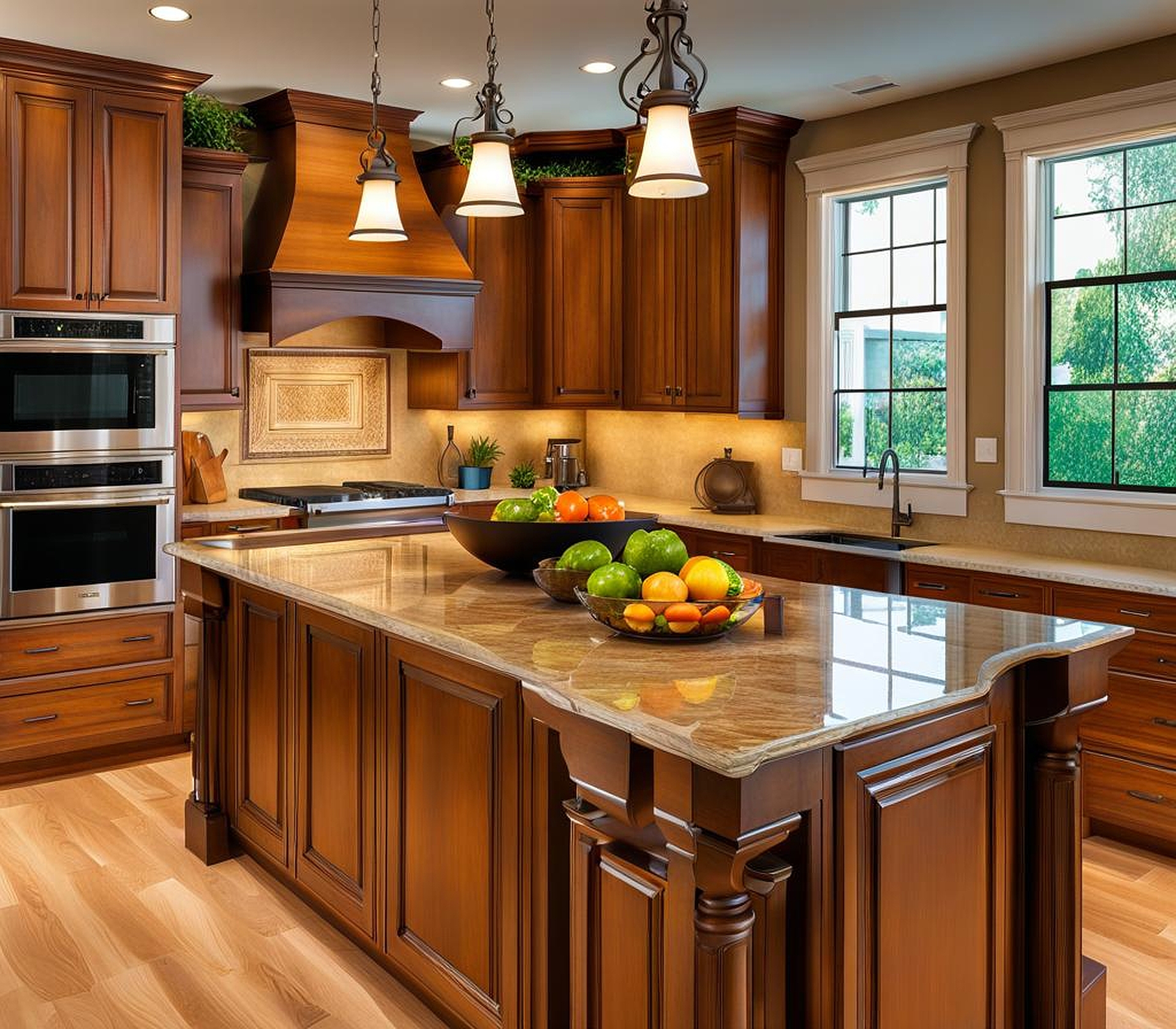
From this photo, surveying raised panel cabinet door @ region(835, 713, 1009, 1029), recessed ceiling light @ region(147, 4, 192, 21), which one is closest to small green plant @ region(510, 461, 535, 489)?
recessed ceiling light @ region(147, 4, 192, 21)

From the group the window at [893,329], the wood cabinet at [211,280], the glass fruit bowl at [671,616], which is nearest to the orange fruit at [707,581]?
the glass fruit bowl at [671,616]

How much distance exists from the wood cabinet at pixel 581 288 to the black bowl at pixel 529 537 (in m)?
3.24

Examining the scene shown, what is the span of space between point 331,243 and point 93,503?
1660 mm

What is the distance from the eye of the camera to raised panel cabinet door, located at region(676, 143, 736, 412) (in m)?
5.53

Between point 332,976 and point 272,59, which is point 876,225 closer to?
point 272,59

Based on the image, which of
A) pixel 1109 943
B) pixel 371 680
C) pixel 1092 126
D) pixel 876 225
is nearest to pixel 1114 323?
pixel 1092 126

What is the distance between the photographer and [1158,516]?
4.32m

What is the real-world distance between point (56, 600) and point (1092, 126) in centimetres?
450

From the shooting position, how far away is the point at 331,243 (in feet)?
17.9

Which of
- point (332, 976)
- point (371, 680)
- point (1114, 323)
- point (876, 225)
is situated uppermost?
point (876, 225)

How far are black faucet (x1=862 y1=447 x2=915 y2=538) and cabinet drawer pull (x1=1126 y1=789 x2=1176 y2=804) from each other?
1585mm

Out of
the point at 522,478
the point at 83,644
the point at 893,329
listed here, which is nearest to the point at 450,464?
the point at 522,478

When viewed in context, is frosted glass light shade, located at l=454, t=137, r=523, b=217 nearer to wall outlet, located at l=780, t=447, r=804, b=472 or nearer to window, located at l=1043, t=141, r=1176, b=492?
window, located at l=1043, t=141, r=1176, b=492

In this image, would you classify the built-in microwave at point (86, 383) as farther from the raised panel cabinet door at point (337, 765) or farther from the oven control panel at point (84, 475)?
the raised panel cabinet door at point (337, 765)
